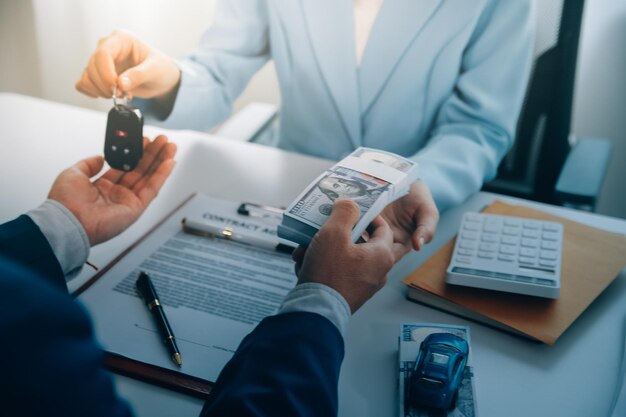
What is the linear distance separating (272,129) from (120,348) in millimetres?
814

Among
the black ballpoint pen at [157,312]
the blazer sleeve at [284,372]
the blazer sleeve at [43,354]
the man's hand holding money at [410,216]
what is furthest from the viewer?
the man's hand holding money at [410,216]

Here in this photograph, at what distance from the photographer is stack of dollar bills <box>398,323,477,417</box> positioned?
529 millimetres

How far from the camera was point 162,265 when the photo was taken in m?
0.71

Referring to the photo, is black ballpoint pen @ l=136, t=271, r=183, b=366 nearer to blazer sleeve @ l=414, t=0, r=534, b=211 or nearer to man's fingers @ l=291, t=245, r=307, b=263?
man's fingers @ l=291, t=245, r=307, b=263

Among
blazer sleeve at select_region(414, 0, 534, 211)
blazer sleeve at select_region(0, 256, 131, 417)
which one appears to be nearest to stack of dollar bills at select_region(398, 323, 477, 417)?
blazer sleeve at select_region(0, 256, 131, 417)

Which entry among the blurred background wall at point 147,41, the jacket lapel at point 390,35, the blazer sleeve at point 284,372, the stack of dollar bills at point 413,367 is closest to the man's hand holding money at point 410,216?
the stack of dollar bills at point 413,367

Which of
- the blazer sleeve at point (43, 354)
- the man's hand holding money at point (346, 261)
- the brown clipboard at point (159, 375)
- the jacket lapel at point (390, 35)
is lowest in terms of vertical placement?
the brown clipboard at point (159, 375)

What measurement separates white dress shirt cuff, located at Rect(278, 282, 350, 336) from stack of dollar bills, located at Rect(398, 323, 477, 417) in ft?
0.29

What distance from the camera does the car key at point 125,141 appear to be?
841 mm

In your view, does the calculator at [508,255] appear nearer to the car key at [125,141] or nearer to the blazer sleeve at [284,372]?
the blazer sleeve at [284,372]

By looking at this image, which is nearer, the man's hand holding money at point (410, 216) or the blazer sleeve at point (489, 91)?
the man's hand holding money at point (410, 216)

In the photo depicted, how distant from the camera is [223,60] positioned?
3.88ft

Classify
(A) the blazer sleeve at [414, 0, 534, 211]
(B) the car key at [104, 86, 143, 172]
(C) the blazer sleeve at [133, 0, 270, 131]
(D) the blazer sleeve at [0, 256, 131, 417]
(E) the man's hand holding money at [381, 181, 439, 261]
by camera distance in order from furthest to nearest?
(C) the blazer sleeve at [133, 0, 270, 131], (A) the blazer sleeve at [414, 0, 534, 211], (B) the car key at [104, 86, 143, 172], (E) the man's hand holding money at [381, 181, 439, 261], (D) the blazer sleeve at [0, 256, 131, 417]

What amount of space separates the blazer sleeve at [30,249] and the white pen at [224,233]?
19 centimetres
